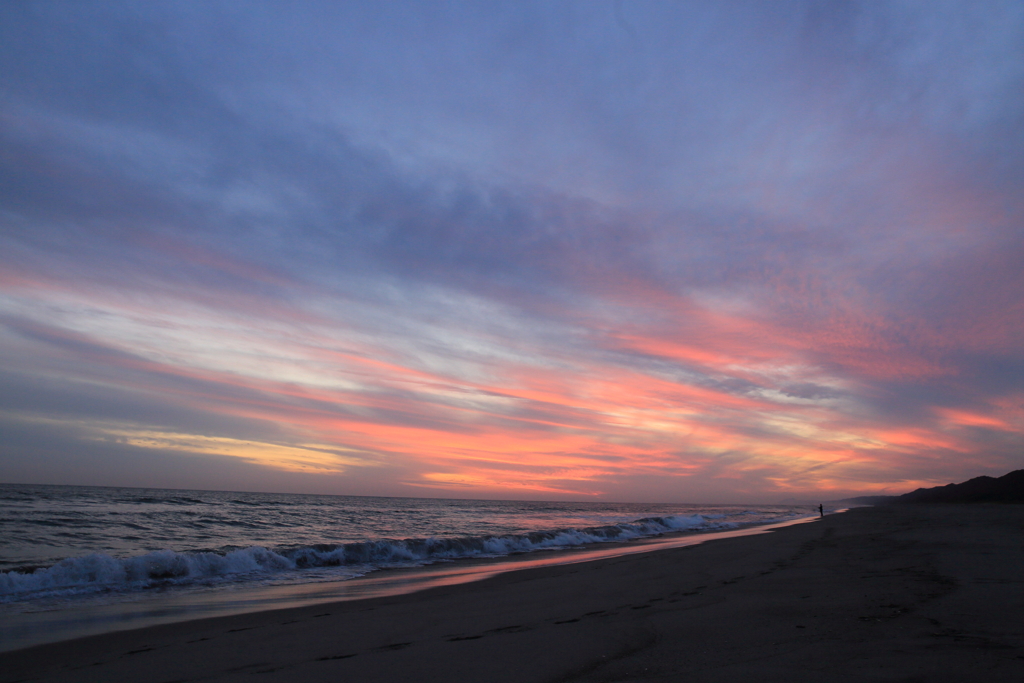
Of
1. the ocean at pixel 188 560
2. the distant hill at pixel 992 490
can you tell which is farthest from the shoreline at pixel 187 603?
the distant hill at pixel 992 490

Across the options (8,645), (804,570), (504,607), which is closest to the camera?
(8,645)

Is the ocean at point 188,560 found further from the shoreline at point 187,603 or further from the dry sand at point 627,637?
the dry sand at point 627,637

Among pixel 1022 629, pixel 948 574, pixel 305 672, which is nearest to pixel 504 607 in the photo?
pixel 305 672

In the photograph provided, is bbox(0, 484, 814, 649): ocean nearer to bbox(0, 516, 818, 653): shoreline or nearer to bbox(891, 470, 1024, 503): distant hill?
bbox(0, 516, 818, 653): shoreline

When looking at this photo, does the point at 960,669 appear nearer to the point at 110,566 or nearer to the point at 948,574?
the point at 948,574

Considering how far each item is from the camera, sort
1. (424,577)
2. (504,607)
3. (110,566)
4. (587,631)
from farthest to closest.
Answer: (424,577) < (110,566) < (504,607) < (587,631)

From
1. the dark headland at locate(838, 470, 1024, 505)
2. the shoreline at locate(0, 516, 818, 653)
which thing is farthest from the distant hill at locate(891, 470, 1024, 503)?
the shoreline at locate(0, 516, 818, 653)

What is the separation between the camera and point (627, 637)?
19.2 feet

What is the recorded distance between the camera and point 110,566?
41.7ft

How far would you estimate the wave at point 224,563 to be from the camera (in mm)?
11594

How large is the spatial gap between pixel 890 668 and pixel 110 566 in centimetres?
1581

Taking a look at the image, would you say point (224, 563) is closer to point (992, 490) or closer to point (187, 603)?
point (187, 603)

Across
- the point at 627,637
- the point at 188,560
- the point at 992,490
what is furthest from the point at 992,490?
the point at 188,560

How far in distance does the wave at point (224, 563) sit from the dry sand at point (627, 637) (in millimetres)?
5699
